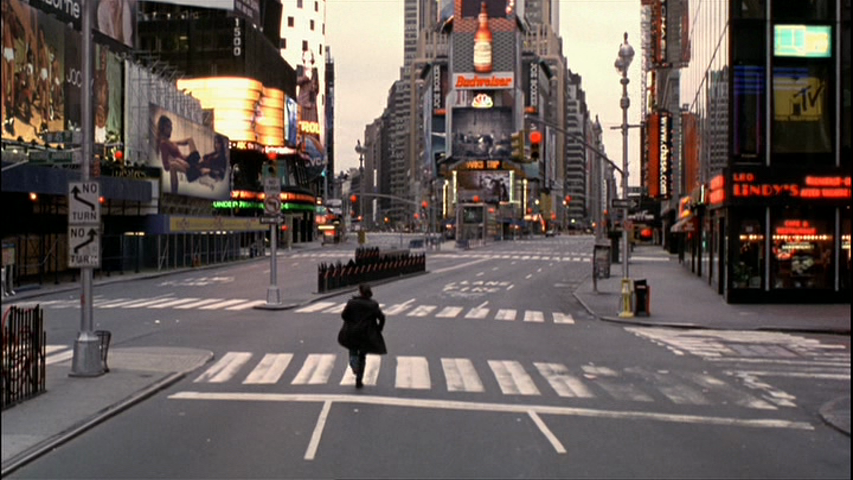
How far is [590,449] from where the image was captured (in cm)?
1005

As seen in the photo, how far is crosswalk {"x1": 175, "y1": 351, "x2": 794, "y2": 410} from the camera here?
13.8m

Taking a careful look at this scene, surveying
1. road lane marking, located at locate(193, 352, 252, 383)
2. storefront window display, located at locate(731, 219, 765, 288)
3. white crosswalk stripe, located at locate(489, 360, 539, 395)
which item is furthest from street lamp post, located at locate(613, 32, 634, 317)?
road lane marking, located at locate(193, 352, 252, 383)

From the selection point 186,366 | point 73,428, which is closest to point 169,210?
point 186,366

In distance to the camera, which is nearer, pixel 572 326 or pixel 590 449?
pixel 590 449

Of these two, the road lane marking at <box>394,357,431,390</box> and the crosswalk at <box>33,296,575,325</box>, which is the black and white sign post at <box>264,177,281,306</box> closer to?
the crosswalk at <box>33,296,575,325</box>

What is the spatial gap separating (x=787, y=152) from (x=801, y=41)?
13.8ft

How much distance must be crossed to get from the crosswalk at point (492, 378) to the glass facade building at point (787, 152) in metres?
17.4

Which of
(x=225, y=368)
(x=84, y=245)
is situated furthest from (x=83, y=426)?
(x=225, y=368)

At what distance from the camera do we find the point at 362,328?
540 inches

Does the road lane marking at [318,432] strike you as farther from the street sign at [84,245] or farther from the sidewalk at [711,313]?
the sidewalk at [711,313]

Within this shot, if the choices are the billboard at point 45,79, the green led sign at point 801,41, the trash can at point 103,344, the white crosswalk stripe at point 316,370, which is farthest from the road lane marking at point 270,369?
the billboard at point 45,79

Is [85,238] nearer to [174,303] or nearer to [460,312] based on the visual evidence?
[460,312]

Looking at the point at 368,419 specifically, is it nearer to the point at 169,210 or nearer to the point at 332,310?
the point at 332,310

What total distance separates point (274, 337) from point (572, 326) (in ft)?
29.7
